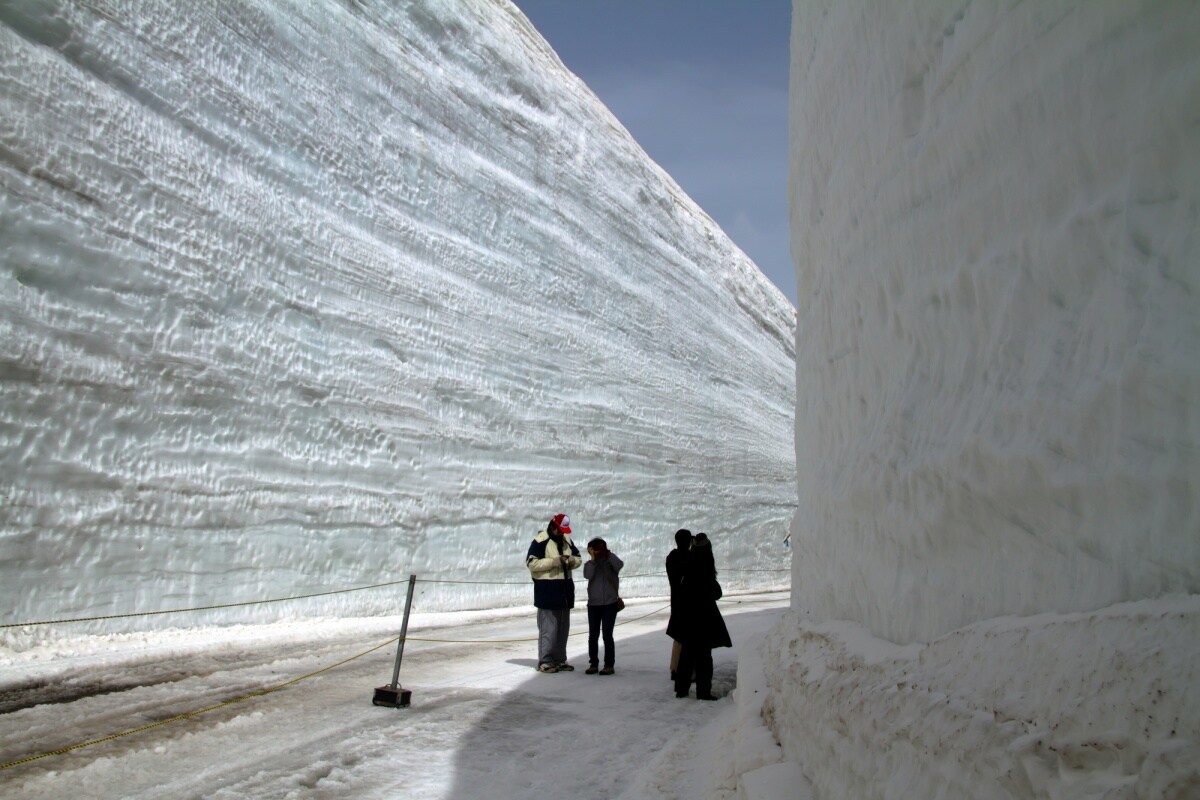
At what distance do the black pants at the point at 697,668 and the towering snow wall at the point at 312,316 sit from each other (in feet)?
17.2

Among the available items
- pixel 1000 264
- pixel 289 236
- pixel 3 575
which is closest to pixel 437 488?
pixel 289 236

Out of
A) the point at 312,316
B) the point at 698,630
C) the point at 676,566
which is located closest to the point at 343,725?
the point at 698,630

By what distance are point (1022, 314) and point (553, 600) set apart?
5.68m

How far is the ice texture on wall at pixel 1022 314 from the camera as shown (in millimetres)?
1652

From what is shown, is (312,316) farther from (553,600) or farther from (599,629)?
(599,629)

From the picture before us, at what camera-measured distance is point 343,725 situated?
505 cm

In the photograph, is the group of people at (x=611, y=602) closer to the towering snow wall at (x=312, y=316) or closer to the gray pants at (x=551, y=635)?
the gray pants at (x=551, y=635)

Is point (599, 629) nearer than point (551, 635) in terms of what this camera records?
No

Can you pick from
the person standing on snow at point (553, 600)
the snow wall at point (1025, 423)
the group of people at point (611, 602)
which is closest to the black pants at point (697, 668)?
the group of people at point (611, 602)

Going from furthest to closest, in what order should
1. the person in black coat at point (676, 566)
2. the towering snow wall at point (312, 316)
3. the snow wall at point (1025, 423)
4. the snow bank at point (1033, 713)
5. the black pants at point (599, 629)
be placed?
the towering snow wall at point (312, 316), the black pants at point (599, 629), the person in black coat at point (676, 566), the snow wall at point (1025, 423), the snow bank at point (1033, 713)

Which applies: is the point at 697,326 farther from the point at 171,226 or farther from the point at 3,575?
the point at 3,575

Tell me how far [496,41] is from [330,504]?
10.4 metres

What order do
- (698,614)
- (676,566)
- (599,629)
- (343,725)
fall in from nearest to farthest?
(343,725) < (698,614) < (676,566) < (599,629)

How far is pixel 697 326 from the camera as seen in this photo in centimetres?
2266
